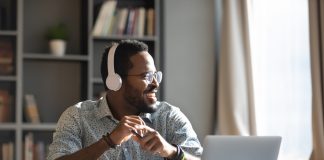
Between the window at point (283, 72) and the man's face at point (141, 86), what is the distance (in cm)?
169

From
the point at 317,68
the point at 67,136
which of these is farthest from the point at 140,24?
the point at 67,136

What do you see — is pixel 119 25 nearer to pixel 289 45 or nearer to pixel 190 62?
pixel 190 62

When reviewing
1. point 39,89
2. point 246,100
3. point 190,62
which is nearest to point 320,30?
point 246,100

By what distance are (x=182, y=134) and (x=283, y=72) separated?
5.78 feet

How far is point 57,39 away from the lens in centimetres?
424

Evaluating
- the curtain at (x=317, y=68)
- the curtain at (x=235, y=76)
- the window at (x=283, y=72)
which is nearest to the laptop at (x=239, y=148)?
the curtain at (x=317, y=68)

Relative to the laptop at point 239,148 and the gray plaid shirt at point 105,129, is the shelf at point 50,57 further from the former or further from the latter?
the laptop at point 239,148

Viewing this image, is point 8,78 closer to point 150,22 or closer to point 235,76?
point 150,22

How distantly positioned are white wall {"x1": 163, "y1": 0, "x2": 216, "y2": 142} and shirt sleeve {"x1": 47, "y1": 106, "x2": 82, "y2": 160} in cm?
216

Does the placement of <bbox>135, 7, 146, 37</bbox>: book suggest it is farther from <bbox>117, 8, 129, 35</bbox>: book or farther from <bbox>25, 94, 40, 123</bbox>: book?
<bbox>25, 94, 40, 123</bbox>: book

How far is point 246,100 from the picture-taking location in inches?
168

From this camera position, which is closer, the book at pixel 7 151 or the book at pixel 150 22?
the book at pixel 7 151

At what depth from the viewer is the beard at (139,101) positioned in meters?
2.28

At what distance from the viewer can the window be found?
3.75 meters
